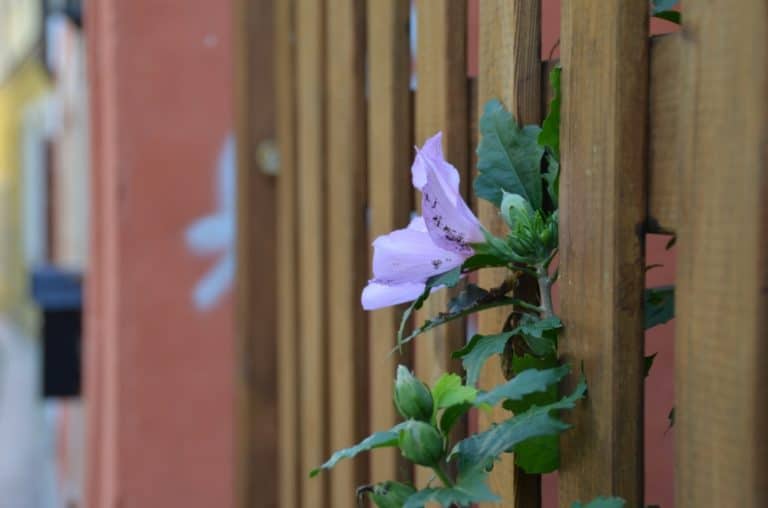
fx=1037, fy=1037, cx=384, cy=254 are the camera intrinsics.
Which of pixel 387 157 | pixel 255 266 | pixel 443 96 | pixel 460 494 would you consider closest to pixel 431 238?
pixel 460 494

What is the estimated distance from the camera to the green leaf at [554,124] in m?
0.97

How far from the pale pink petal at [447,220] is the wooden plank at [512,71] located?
0.70 ft

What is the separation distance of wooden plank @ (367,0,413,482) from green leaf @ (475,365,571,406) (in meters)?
0.62

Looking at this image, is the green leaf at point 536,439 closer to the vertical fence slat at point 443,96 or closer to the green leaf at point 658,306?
the green leaf at point 658,306

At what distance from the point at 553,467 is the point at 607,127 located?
1.04 ft

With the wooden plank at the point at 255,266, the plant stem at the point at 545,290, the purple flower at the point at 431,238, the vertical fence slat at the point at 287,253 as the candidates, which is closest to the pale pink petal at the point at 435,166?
the purple flower at the point at 431,238

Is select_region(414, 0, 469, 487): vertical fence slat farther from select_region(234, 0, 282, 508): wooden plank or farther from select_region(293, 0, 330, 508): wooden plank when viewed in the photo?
select_region(234, 0, 282, 508): wooden plank

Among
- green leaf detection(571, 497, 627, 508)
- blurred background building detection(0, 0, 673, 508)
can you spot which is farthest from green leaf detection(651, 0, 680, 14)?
blurred background building detection(0, 0, 673, 508)

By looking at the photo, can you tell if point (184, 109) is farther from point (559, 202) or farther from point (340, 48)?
point (559, 202)

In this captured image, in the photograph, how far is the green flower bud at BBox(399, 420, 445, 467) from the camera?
0.83m

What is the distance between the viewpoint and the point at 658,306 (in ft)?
A: 3.13

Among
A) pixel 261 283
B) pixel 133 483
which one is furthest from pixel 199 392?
pixel 261 283

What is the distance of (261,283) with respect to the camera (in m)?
2.12

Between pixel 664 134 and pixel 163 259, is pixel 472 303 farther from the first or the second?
pixel 163 259
